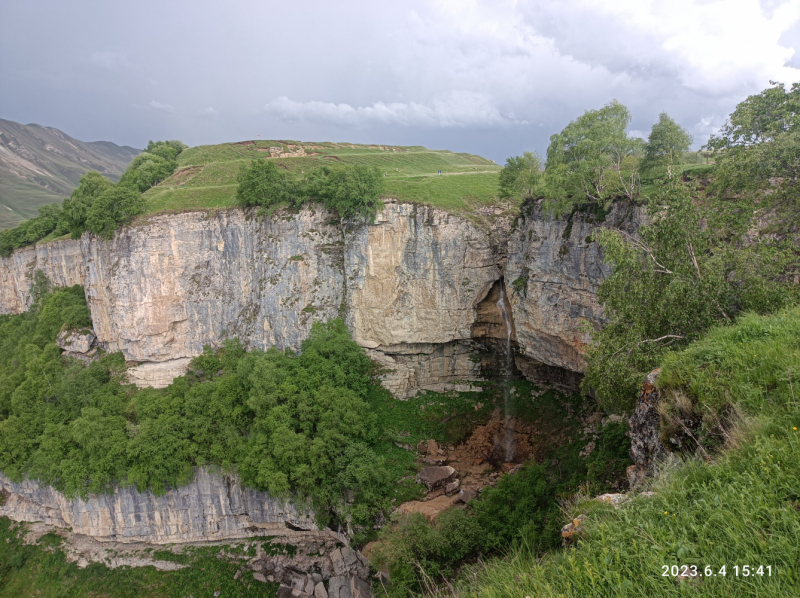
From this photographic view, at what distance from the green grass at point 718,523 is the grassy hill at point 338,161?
23.5m

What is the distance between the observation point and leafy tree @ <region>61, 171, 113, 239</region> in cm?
2948

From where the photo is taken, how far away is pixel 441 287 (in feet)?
91.5

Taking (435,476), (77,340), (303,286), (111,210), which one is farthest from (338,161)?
(435,476)

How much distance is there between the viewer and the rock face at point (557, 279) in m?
20.2

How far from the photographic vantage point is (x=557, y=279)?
22438 millimetres

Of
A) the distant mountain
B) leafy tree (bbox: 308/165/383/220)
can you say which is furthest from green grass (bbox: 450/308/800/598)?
the distant mountain

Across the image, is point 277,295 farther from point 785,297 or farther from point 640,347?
point 785,297

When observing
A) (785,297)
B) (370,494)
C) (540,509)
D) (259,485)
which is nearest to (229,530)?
(259,485)

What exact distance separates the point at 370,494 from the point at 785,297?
1849 cm

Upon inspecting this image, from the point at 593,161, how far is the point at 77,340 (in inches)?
1519

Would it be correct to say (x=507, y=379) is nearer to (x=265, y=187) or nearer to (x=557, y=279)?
(x=557, y=279)

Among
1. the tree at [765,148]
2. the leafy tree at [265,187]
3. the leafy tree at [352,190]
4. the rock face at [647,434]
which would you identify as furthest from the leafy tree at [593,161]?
the leafy tree at [265,187]

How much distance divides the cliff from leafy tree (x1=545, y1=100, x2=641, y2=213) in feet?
19.8

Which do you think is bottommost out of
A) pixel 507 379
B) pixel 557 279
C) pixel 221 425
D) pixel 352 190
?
pixel 221 425
